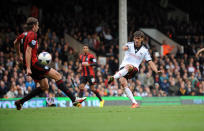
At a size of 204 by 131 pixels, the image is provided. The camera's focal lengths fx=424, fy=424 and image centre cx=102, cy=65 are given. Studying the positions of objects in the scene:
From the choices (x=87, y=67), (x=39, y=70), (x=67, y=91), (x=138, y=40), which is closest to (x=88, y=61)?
(x=87, y=67)

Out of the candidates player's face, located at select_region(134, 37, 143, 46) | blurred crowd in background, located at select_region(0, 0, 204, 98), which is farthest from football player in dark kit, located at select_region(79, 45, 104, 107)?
blurred crowd in background, located at select_region(0, 0, 204, 98)

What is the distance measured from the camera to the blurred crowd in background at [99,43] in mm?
22047

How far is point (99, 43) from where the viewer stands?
27.0 metres

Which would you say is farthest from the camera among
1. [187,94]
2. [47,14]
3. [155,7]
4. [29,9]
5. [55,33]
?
[155,7]

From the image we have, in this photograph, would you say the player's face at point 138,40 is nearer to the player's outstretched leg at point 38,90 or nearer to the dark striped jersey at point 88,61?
the player's outstretched leg at point 38,90

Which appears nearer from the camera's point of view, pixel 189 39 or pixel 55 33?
pixel 55 33

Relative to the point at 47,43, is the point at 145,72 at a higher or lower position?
lower

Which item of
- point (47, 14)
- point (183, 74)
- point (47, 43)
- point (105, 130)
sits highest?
point (47, 14)

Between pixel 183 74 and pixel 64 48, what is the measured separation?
7697 millimetres

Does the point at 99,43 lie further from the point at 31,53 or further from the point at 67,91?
the point at 31,53

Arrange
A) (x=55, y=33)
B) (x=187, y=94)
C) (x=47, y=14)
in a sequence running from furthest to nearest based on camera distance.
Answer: (x=47, y=14) < (x=55, y=33) < (x=187, y=94)

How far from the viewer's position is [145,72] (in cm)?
2511

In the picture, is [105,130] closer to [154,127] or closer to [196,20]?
[154,127]

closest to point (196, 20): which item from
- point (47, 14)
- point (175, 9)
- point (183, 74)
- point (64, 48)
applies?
point (175, 9)
